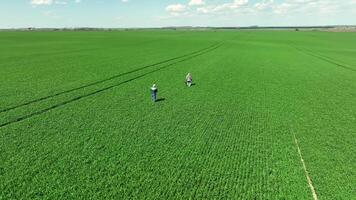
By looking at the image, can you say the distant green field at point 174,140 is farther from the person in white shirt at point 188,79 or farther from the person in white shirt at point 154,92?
the person in white shirt at point 188,79

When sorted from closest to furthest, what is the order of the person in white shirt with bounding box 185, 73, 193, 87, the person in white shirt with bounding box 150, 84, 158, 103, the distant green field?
the distant green field < the person in white shirt with bounding box 150, 84, 158, 103 < the person in white shirt with bounding box 185, 73, 193, 87

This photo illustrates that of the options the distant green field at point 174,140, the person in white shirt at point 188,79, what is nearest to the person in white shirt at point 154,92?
the distant green field at point 174,140

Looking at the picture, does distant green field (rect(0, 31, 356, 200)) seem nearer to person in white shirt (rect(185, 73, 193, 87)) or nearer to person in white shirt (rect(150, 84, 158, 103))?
person in white shirt (rect(150, 84, 158, 103))

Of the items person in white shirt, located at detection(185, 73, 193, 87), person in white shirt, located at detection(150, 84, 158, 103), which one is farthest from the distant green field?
person in white shirt, located at detection(185, 73, 193, 87)

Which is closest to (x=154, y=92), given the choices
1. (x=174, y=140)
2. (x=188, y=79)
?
(x=188, y=79)

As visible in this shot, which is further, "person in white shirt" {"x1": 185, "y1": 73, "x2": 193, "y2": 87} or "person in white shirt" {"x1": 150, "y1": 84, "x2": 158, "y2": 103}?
"person in white shirt" {"x1": 185, "y1": 73, "x2": 193, "y2": 87}

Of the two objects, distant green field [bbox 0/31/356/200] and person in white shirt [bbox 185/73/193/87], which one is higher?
person in white shirt [bbox 185/73/193/87]

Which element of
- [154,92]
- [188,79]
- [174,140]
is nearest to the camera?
[174,140]

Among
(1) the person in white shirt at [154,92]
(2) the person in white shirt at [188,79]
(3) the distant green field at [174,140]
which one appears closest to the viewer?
(3) the distant green field at [174,140]

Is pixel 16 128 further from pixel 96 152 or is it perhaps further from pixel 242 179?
pixel 242 179

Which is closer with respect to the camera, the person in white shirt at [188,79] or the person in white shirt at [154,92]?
the person in white shirt at [154,92]

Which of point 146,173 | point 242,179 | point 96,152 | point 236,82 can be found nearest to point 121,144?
point 96,152

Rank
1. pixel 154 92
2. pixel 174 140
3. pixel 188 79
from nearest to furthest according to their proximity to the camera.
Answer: pixel 174 140 → pixel 154 92 → pixel 188 79

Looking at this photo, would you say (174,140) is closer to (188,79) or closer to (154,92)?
(154,92)
